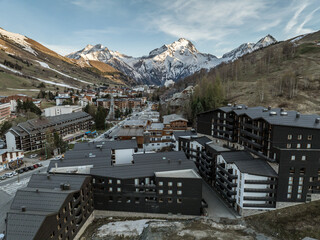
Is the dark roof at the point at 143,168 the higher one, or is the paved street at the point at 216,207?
the dark roof at the point at 143,168

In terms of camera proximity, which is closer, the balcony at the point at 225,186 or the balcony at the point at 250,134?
the balcony at the point at 225,186

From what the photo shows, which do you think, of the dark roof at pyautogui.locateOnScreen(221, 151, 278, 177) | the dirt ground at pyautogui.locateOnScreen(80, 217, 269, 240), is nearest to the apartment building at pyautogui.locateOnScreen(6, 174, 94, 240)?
the dirt ground at pyautogui.locateOnScreen(80, 217, 269, 240)

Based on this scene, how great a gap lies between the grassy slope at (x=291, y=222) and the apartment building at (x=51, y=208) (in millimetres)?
29663

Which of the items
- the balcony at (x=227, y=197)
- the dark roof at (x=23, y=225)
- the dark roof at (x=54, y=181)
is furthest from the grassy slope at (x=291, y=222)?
the dark roof at (x=23, y=225)

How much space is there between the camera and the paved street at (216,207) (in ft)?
129

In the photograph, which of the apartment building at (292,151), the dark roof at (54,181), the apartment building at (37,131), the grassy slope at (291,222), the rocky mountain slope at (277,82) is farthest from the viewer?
the rocky mountain slope at (277,82)

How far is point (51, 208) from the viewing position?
1140 inches

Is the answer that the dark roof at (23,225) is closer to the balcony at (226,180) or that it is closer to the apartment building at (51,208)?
the apartment building at (51,208)

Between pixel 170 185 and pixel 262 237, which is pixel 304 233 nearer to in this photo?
pixel 262 237

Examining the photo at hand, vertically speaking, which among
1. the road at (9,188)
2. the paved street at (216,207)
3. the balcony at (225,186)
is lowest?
the road at (9,188)

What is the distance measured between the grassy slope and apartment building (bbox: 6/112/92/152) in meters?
74.6

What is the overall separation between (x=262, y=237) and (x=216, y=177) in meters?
16.2

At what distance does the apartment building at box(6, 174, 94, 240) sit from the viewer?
83.9 ft

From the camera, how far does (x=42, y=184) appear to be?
117 feet
